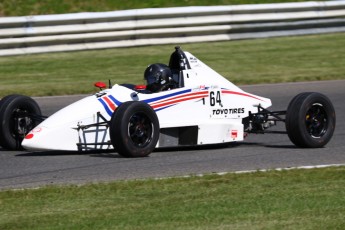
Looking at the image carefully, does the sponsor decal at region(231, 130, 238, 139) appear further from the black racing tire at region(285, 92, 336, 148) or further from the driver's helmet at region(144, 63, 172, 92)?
the driver's helmet at region(144, 63, 172, 92)

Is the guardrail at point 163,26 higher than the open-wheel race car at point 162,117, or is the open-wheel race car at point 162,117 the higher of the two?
the guardrail at point 163,26

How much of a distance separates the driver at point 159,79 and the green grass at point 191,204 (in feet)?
7.87

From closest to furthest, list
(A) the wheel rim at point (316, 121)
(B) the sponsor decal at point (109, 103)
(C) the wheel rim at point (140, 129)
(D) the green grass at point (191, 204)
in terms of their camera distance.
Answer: (D) the green grass at point (191, 204) < (C) the wheel rim at point (140, 129) < (B) the sponsor decal at point (109, 103) < (A) the wheel rim at point (316, 121)

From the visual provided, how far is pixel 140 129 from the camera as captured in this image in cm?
1071

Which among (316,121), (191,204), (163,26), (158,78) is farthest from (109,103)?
(163,26)

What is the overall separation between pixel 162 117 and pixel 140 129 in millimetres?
588

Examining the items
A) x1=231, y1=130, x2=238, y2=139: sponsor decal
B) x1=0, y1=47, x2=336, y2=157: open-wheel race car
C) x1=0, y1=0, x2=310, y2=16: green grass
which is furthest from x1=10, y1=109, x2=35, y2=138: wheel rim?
x1=0, y1=0, x2=310, y2=16: green grass

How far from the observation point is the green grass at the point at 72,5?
20.9m

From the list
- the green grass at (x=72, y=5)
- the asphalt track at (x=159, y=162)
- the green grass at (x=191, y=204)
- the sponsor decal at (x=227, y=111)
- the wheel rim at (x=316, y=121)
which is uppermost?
the green grass at (x=72, y=5)

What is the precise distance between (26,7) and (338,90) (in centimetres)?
754

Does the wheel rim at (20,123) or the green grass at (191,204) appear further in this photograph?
the wheel rim at (20,123)

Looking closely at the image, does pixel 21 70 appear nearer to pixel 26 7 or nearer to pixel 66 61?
pixel 66 61

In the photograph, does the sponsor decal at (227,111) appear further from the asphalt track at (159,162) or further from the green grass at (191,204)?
the green grass at (191,204)

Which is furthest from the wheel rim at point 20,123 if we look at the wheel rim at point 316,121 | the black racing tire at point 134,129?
the wheel rim at point 316,121
